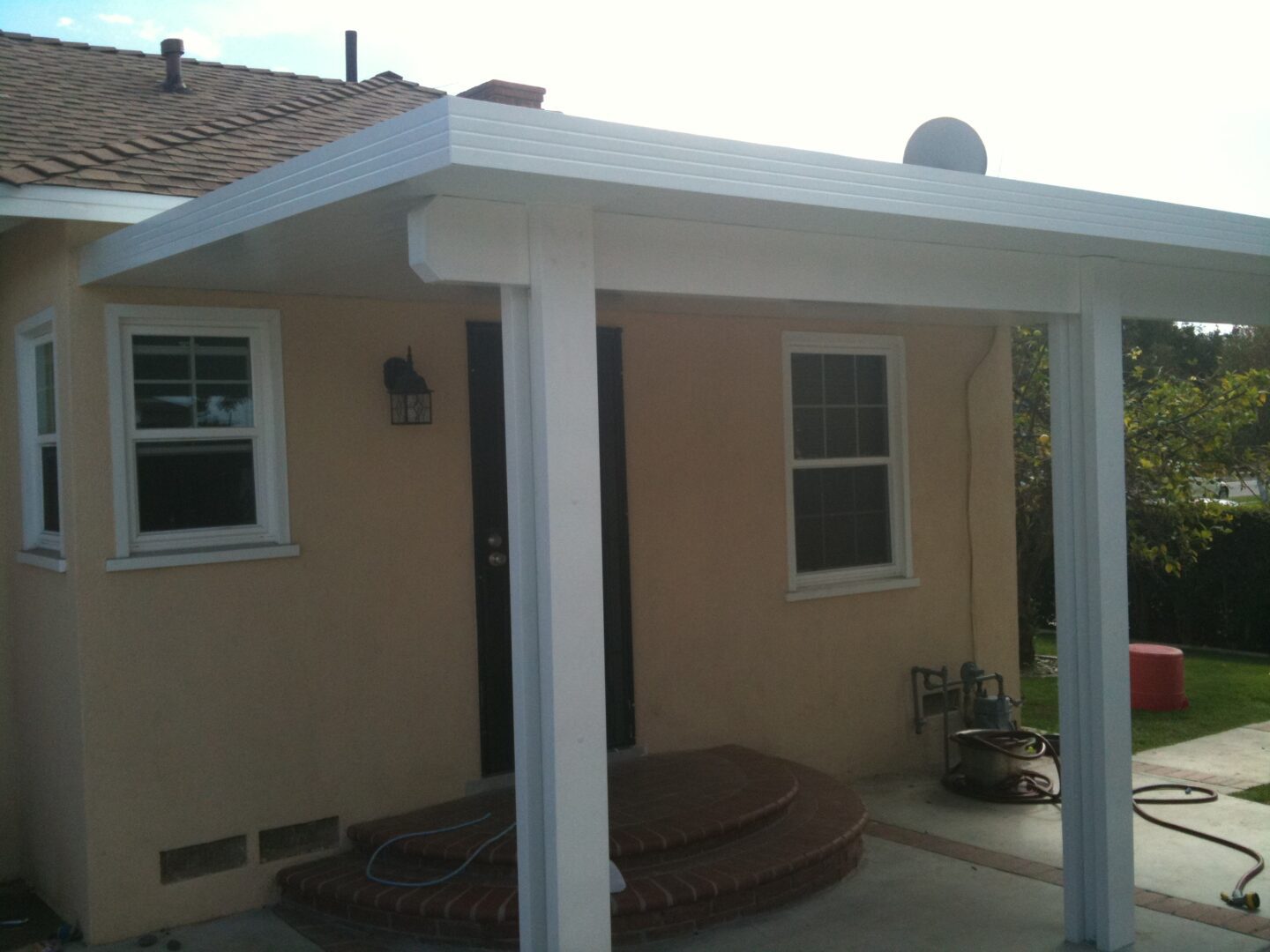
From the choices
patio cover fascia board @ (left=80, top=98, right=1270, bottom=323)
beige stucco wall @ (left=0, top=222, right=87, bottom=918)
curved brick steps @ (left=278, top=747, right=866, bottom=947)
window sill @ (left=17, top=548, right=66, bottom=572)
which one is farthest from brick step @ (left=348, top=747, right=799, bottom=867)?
patio cover fascia board @ (left=80, top=98, right=1270, bottom=323)

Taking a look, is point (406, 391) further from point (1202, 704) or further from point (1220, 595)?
point (1220, 595)

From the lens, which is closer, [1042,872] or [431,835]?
[431,835]

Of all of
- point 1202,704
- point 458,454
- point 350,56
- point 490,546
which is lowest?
point 1202,704

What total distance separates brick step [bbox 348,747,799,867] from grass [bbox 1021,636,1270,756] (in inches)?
124

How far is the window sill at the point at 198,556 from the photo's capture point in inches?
204

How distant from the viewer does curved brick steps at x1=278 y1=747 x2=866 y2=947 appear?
16.2 feet

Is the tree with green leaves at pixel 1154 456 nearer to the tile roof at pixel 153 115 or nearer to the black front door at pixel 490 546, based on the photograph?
the tile roof at pixel 153 115

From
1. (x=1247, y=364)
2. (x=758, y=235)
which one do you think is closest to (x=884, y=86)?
(x=758, y=235)

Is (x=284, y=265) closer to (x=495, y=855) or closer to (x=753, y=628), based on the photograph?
(x=495, y=855)

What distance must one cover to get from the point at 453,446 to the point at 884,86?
816cm

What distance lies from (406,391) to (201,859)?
7.46ft

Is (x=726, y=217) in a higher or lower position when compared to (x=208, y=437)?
higher

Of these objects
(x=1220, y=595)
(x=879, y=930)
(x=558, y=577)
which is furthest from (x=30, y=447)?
(x=1220, y=595)

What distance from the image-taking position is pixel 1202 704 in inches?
393
